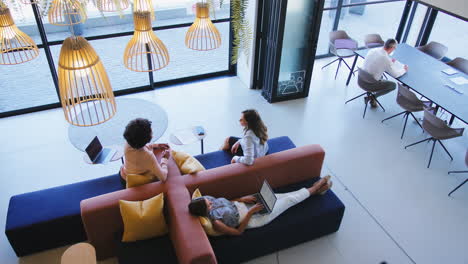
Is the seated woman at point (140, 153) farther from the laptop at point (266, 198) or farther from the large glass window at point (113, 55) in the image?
the large glass window at point (113, 55)

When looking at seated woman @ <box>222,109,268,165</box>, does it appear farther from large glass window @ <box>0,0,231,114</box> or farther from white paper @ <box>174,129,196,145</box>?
large glass window @ <box>0,0,231,114</box>

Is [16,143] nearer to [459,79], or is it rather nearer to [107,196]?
[107,196]

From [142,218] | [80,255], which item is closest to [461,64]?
[142,218]

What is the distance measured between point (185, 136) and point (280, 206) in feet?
5.01

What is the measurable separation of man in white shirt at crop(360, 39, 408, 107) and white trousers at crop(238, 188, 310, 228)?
2943 millimetres

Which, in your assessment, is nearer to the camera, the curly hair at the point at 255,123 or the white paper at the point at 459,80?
the curly hair at the point at 255,123

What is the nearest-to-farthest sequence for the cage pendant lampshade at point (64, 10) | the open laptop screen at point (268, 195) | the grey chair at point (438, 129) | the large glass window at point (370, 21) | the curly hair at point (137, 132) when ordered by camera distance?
1. the cage pendant lampshade at point (64, 10)
2. the curly hair at point (137, 132)
3. the open laptop screen at point (268, 195)
4. the grey chair at point (438, 129)
5. the large glass window at point (370, 21)

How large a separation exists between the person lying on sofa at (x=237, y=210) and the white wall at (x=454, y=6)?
397cm

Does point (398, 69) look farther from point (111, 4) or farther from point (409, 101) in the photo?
point (111, 4)

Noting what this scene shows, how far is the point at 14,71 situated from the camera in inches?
265

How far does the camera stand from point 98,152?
13.7ft

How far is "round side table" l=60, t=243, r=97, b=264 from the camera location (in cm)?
305

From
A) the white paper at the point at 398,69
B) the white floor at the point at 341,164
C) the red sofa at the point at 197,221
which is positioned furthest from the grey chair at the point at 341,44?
the red sofa at the point at 197,221

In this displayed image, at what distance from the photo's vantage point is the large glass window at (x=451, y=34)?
28.3ft
